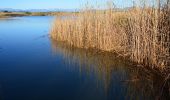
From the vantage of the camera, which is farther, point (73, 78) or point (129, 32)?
point (129, 32)

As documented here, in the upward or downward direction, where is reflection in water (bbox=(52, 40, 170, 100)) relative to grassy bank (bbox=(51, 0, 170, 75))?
downward

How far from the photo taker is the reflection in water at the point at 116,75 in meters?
4.45

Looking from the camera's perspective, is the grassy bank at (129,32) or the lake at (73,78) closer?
the lake at (73,78)

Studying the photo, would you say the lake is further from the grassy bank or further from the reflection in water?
the grassy bank

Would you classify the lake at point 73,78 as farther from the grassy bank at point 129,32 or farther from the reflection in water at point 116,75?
the grassy bank at point 129,32

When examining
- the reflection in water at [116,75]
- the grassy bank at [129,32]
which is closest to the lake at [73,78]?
the reflection in water at [116,75]

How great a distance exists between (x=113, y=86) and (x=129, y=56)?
80.1 inches

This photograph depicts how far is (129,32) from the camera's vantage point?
22.0ft

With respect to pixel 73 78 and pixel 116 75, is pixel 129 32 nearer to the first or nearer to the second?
pixel 116 75

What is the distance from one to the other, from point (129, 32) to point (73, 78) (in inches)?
84.8

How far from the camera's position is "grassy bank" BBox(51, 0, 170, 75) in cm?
523

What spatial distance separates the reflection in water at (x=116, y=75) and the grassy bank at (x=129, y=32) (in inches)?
11.7

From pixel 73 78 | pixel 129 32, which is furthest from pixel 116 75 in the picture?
pixel 129 32

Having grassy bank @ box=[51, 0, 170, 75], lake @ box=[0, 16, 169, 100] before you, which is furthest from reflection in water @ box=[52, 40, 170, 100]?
grassy bank @ box=[51, 0, 170, 75]
